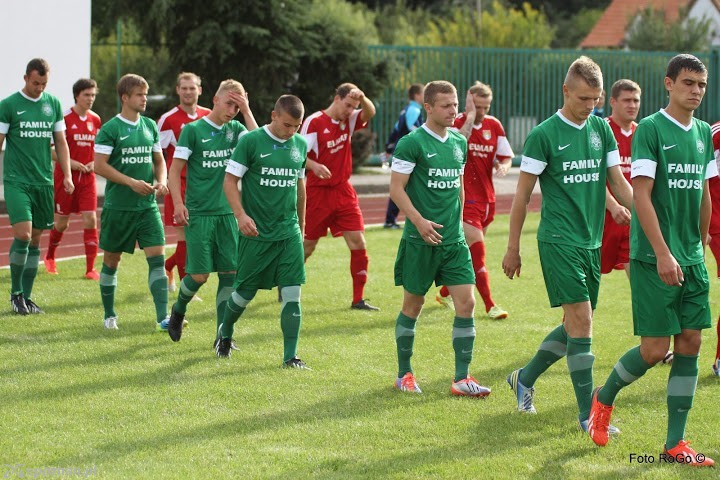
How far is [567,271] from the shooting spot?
249 inches

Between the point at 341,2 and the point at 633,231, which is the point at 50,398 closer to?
the point at 633,231

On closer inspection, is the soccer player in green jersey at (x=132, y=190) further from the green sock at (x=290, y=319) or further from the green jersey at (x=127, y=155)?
the green sock at (x=290, y=319)

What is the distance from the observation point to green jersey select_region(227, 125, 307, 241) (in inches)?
321

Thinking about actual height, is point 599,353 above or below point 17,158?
below

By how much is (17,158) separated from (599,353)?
5.58 m

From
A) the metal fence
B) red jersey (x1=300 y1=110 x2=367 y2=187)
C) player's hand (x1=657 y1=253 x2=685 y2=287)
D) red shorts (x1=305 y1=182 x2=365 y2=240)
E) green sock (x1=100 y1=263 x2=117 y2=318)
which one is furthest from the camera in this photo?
the metal fence

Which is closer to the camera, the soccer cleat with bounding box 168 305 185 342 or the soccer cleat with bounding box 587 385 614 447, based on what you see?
the soccer cleat with bounding box 587 385 614 447

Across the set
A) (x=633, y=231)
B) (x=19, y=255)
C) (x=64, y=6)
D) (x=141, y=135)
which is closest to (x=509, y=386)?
(x=633, y=231)

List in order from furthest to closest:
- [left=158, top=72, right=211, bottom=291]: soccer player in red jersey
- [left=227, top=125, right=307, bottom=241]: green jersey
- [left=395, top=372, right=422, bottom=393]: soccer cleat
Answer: [left=158, top=72, right=211, bottom=291]: soccer player in red jersey
[left=227, top=125, right=307, bottom=241]: green jersey
[left=395, top=372, right=422, bottom=393]: soccer cleat

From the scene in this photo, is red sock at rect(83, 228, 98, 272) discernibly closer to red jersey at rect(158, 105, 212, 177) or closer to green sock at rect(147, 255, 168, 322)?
red jersey at rect(158, 105, 212, 177)

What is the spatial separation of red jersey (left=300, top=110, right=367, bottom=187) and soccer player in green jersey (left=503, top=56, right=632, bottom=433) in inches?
187

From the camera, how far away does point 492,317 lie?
10.5 m

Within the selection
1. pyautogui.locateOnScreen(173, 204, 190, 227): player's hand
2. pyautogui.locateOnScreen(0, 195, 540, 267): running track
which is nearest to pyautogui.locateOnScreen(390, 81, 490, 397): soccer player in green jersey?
pyautogui.locateOnScreen(173, 204, 190, 227): player's hand

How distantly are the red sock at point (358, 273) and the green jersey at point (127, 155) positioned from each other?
239 cm
